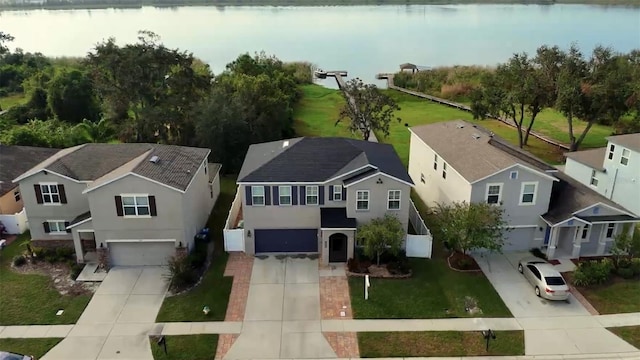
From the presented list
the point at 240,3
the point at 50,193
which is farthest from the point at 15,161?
the point at 240,3

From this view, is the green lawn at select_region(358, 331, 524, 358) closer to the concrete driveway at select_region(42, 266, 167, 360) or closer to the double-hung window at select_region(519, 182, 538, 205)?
the double-hung window at select_region(519, 182, 538, 205)

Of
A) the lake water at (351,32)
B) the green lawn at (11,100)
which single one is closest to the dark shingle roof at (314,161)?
the green lawn at (11,100)

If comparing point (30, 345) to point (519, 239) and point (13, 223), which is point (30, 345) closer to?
point (13, 223)

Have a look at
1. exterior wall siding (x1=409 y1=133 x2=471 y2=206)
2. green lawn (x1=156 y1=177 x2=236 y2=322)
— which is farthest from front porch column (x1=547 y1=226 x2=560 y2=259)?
green lawn (x1=156 y1=177 x2=236 y2=322)

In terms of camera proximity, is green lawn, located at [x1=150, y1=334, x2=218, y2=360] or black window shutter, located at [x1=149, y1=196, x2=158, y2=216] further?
black window shutter, located at [x1=149, y1=196, x2=158, y2=216]

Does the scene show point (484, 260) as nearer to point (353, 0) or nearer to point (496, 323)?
point (496, 323)

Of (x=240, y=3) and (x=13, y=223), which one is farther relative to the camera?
(x=240, y=3)

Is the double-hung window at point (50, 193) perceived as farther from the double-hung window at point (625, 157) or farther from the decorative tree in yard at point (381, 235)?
the double-hung window at point (625, 157)
